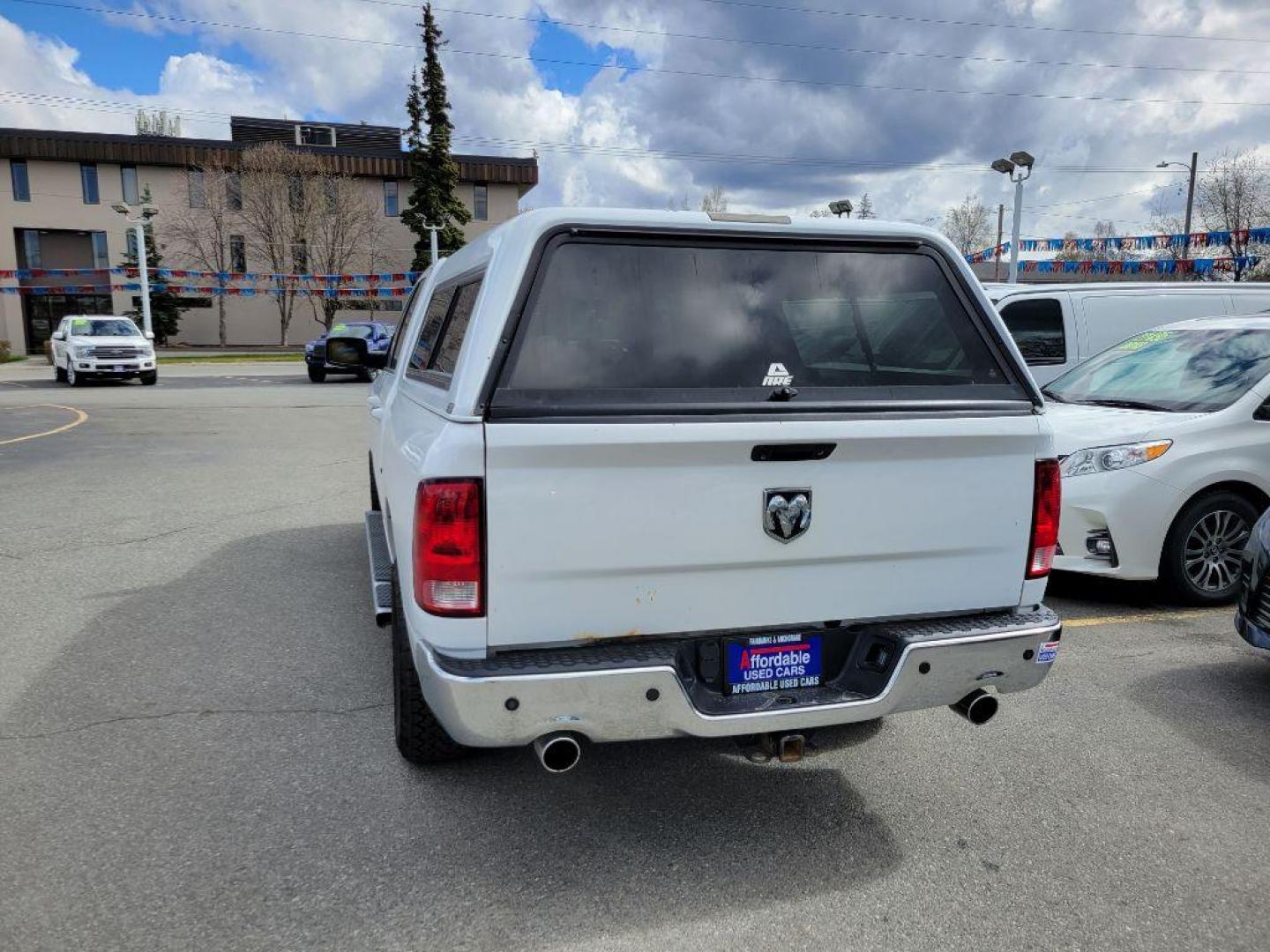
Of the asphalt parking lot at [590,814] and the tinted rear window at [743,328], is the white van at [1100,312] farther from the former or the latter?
the tinted rear window at [743,328]

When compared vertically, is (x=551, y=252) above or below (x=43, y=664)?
above

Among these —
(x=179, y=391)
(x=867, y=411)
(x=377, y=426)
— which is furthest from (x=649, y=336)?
(x=179, y=391)

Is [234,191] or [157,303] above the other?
[234,191]

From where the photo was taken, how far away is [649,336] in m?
2.92

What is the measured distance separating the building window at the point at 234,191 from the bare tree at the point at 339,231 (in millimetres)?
3947

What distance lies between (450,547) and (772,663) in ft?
3.53

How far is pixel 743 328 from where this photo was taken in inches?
119

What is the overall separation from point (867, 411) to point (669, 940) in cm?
167

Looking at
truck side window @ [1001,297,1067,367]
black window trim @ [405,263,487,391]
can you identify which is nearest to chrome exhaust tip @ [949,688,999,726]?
black window trim @ [405,263,487,391]

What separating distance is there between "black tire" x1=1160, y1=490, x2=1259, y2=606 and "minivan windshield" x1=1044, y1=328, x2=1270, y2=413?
2.10 ft

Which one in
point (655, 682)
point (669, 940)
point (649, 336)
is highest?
point (649, 336)

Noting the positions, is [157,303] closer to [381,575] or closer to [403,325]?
[403,325]

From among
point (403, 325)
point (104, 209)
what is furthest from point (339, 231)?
point (403, 325)

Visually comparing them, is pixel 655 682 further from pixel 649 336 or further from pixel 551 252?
pixel 551 252
